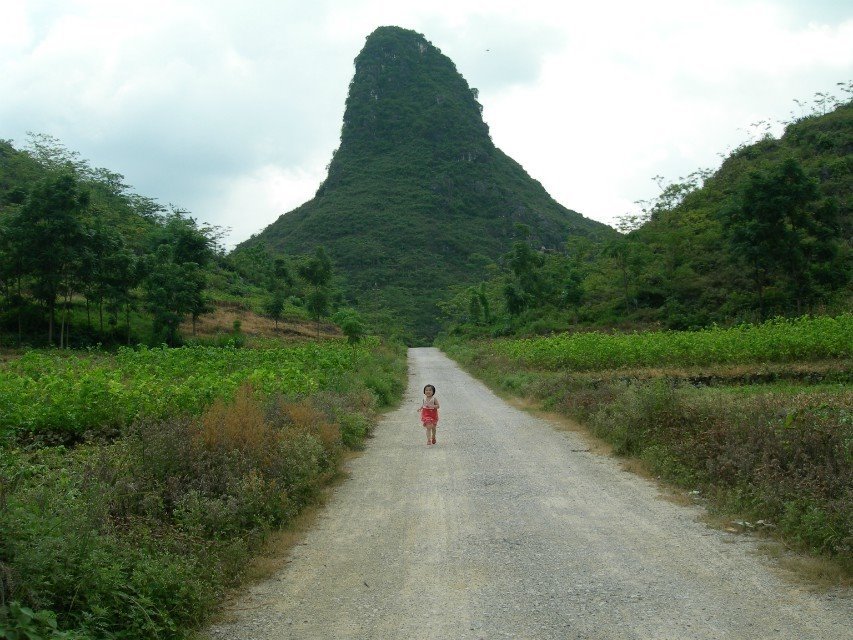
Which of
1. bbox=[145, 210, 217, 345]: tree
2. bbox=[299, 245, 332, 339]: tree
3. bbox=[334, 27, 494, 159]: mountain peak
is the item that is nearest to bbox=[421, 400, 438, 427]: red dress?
bbox=[145, 210, 217, 345]: tree

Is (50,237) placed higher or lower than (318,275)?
higher

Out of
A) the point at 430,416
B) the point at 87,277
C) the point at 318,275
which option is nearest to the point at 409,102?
the point at 318,275

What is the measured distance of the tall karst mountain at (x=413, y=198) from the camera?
93938mm

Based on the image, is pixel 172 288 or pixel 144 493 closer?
pixel 144 493

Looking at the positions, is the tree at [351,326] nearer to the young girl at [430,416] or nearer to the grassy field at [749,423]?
the grassy field at [749,423]

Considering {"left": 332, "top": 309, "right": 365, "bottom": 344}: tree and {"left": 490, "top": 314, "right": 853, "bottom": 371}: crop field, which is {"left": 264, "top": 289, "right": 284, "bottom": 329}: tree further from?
{"left": 490, "top": 314, "right": 853, "bottom": 371}: crop field

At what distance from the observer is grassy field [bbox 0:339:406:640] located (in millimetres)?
3783

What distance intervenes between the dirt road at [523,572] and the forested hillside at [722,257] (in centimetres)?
2976

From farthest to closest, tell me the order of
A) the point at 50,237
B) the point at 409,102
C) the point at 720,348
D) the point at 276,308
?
the point at 409,102 → the point at 276,308 → the point at 50,237 → the point at 720,348

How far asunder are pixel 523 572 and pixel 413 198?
367 ft

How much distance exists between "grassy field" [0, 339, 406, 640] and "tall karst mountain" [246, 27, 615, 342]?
208 ft

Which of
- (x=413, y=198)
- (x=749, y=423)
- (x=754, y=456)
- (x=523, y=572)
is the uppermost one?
(x=413, y=198)

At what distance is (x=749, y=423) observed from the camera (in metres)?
8.02

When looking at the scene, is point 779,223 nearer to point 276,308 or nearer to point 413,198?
point 276,308
